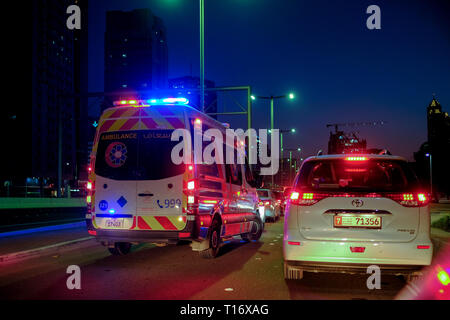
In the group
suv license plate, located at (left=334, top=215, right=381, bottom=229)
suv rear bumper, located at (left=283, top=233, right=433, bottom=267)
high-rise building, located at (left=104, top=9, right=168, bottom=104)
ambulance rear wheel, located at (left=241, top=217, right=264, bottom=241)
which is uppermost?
→ high-rise building, located at (left=104, top=9, right=168, bottom=104)

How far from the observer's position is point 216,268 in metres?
8.67

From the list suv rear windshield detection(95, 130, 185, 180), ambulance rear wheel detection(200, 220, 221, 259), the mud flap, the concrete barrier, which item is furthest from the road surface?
the concrete barrier

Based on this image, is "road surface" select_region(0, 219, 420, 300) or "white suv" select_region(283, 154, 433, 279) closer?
"white suv" select_region(283, 154, 433, 279)

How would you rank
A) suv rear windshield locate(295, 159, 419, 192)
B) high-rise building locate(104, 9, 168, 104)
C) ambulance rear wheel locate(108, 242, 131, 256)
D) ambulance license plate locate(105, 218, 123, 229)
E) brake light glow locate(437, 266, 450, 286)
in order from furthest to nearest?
high-rise building locate(104, 9, 168, 104), ambulance rear wheel locate(108, 242, 131, 256), ambulance license plate locate(105, 218, 123, 229), suv rear windshield locate(295, 159, 419, 192), brake light glow locate(437, 266, 450, 286)

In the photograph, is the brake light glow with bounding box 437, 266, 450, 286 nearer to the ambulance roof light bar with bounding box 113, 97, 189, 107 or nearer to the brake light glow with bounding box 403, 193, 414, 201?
the brake light glow with bounding box 403, 193, 414, 201

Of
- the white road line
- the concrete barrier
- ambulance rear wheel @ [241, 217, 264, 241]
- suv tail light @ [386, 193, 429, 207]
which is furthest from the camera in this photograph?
the concrete barrier

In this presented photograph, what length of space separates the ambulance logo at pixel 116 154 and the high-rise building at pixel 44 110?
9958 cm

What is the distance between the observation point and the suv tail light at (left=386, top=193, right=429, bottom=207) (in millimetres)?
6246

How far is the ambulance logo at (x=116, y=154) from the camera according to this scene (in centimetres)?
883

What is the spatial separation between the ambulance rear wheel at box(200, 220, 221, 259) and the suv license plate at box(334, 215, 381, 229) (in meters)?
3.54

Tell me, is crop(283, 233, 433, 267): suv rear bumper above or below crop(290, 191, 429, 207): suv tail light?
below

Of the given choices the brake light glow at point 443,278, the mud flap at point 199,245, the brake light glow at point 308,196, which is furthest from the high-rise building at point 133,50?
the brake light glow at point 443,278

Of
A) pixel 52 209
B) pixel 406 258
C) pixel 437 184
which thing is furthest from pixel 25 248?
pixel 437 184

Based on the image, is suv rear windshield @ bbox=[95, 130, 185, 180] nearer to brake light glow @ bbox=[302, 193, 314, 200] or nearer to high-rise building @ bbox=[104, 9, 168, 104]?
brake light glow @ bbox=[302, 193, 314, 200]
